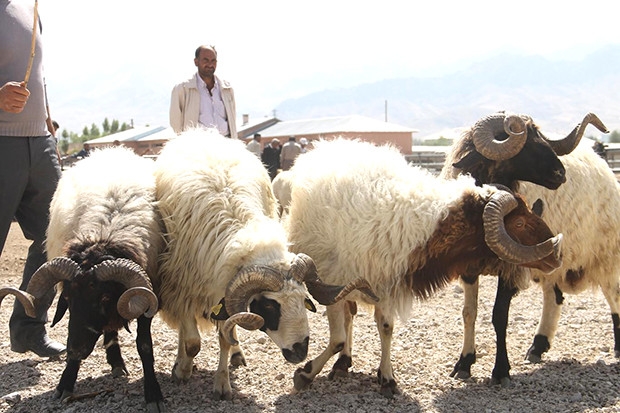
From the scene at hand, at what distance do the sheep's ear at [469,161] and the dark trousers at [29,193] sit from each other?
3723mm

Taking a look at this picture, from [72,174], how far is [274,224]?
6.46ft

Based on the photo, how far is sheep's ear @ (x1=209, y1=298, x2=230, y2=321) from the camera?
5309 mm

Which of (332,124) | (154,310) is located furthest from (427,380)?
(332,124)

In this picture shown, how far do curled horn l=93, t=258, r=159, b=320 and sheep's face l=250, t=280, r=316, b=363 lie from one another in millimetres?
800

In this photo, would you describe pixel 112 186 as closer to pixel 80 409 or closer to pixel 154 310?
pixel 154 310

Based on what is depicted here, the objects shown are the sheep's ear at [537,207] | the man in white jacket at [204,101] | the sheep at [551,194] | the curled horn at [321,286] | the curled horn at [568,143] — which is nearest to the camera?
the curled horn at [321,286]

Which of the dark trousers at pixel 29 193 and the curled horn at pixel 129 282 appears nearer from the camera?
the curled horn at pixel 129 282

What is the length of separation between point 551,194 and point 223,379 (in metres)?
3.61

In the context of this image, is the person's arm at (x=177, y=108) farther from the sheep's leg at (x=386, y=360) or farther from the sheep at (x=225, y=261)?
the sheep's leg at (x=386, y=360)

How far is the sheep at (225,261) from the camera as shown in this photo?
16.6 ft

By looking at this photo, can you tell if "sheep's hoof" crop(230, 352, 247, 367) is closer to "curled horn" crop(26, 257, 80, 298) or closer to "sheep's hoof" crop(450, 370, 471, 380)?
"sheep's hoof" crop(450, 370, 471, 380)

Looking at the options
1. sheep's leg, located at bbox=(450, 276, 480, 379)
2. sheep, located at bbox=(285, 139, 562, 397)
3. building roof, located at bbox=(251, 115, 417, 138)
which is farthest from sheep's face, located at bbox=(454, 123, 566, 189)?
building roof, located at bbox=(251, 115, 417, 138)

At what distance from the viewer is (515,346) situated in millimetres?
7176

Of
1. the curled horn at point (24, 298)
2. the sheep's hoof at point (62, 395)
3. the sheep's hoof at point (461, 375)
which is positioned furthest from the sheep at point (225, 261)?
the sheep's hoof at point (461, 375)
